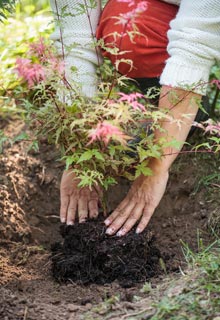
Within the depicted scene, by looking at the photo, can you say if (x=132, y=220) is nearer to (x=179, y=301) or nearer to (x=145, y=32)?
(x=179, y=301)

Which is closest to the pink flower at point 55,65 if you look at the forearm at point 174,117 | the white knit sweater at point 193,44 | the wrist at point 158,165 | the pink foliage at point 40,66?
the pink foliage at point 40,66

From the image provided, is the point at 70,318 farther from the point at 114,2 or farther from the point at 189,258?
the point at 114,2

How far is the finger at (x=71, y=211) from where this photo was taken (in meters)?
2.32

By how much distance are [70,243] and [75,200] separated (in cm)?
17

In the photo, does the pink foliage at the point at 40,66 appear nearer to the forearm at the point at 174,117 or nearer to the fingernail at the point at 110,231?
the forearm at the point at 174,117

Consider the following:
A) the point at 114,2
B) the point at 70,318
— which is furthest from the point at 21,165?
the point at 70,318

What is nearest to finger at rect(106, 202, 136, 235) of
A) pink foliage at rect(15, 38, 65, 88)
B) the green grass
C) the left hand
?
the left hand

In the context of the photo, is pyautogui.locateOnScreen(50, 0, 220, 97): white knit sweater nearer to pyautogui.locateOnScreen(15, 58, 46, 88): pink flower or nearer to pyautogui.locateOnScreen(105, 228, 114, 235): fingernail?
pyautogui.locateOnScreen(15, 58, 46, 88): pink flower

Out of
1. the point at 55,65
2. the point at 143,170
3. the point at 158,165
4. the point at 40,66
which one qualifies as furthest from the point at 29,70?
the point at 158,165

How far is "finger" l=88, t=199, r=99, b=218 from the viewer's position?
2309mm

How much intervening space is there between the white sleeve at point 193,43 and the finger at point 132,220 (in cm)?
45

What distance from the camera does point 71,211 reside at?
2.34m

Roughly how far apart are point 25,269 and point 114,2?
110cm

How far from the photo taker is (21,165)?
2855 mm
